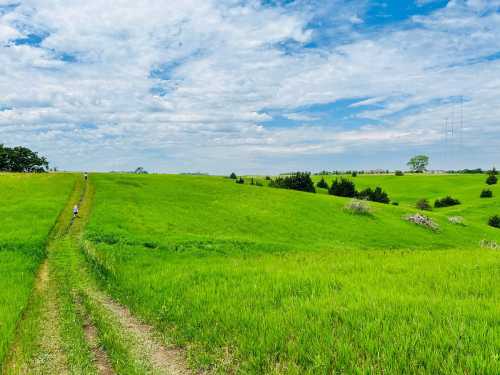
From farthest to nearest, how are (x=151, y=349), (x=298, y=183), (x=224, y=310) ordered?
1. (x=298, y=183)
2. (x=224, y=310)
3. (x=151, y=349)

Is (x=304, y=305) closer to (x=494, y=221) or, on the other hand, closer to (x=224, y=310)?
(x=224, y=310)

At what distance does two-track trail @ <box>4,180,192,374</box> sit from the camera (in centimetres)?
741

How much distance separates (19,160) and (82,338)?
134077 mm

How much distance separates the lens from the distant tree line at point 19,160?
358ft

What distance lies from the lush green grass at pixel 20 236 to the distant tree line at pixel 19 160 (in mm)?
70733

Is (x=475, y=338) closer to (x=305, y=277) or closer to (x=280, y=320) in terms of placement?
(x=280, y=320)

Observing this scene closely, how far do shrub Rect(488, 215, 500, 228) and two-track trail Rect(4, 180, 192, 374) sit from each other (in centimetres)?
8511

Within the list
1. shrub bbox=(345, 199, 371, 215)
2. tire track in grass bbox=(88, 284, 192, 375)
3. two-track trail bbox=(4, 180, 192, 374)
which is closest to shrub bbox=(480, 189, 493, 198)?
shrub bbox=(345, 199, 371, 215)

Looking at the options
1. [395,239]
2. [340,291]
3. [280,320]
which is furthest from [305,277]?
[395,239]

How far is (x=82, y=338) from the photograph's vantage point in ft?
28.8

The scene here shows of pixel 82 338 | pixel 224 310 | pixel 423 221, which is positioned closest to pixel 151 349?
pixel 82 338

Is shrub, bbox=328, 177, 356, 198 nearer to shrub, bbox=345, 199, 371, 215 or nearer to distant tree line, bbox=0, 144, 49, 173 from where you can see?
shrub, bbox=345, 199, 371, 215

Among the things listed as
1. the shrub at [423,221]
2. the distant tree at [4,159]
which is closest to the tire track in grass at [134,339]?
the shrub at [423,221]

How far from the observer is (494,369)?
5.76 metres
